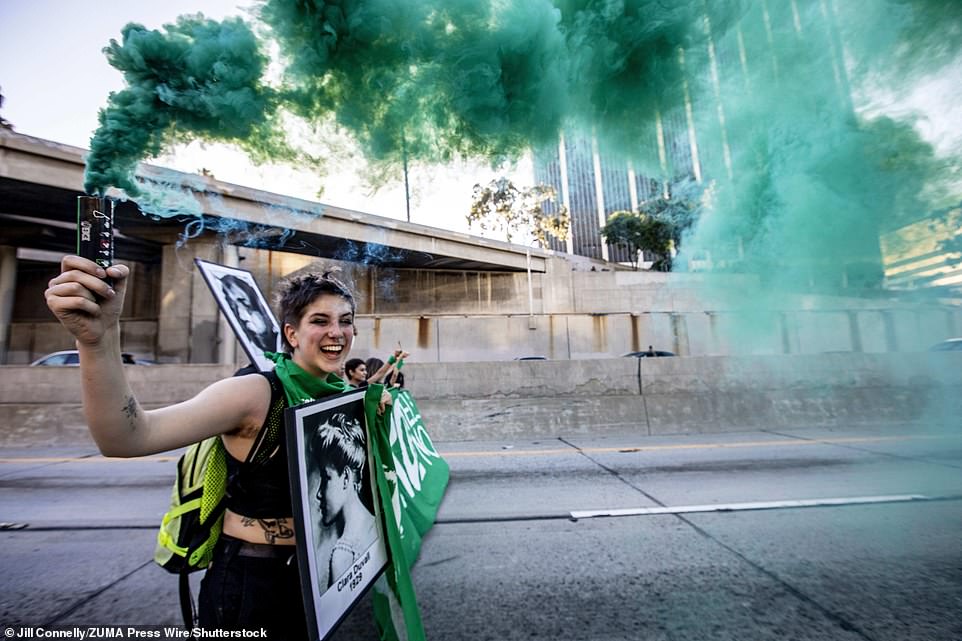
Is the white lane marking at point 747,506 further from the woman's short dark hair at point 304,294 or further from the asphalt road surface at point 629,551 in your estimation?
the woman's short dark hair at point 304,294

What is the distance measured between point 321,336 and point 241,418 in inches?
18.8

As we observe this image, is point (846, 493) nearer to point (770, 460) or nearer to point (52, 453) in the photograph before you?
point (770, 460)

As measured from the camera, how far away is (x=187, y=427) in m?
1.31

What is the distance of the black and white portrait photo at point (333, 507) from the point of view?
1397mm

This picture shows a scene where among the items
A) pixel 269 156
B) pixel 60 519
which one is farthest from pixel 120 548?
pixel 269 156

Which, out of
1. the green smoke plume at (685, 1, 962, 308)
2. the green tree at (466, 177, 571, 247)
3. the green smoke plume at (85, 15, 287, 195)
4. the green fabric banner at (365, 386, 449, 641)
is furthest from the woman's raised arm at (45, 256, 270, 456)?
the green tree at (466, 177, 571, 247)

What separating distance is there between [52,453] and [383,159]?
8.25 metres

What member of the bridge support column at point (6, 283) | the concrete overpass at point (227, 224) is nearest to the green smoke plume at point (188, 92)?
the concrete overpass at point (227, 224)

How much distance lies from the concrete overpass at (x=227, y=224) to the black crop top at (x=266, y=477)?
293 inches

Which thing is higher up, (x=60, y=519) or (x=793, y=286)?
(x=793, y=286)

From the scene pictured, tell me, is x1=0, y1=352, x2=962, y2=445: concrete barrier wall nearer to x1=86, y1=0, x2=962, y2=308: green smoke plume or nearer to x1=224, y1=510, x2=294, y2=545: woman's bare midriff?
x1=86, y1=0, x2=962, y2=308: green smoke plume

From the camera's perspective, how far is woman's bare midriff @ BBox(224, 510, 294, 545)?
1561 millimetres

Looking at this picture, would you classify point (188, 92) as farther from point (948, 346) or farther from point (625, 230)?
point (625, 230)

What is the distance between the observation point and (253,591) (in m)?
1.48
